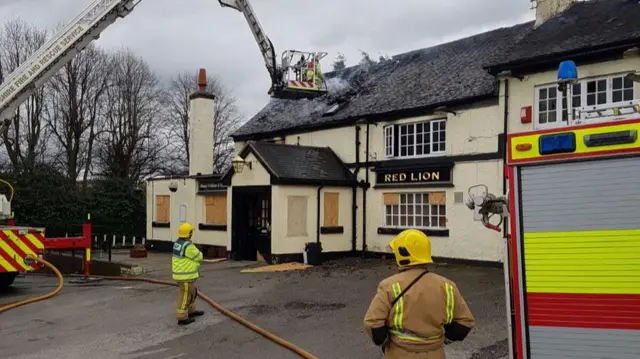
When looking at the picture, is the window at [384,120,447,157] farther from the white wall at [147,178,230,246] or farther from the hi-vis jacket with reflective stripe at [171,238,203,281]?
the hi-vis jacket with reflective stripe at [171,238,203,281]

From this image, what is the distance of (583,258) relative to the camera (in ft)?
13.2

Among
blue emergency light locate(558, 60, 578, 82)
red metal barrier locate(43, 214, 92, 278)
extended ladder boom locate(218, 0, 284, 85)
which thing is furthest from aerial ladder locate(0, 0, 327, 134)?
blue emergency light locate(558, 60, 578, 82)

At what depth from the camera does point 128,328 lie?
921cm

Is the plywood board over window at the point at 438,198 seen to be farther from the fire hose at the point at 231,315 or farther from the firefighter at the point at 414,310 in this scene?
the firefighter at the point at 414,310

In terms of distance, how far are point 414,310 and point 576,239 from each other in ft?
4.00

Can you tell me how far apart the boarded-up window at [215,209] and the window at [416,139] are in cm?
593

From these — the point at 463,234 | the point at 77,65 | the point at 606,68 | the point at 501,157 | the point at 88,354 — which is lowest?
the point at 88,354

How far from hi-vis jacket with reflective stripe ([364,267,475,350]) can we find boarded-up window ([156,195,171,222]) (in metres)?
19.8

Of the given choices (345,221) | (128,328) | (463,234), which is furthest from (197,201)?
(128,328)

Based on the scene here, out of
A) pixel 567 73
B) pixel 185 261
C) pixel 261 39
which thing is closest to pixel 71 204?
pixel 261 39

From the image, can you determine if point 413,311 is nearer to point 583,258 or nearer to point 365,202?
point 583,258

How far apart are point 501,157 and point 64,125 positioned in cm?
2961

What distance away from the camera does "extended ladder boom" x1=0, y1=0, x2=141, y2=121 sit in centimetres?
1350

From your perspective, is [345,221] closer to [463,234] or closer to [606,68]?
[463,234]
